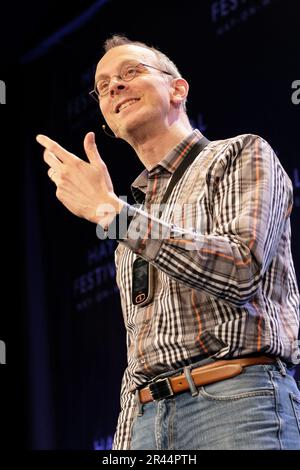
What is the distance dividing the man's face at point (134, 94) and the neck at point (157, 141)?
0.02 m

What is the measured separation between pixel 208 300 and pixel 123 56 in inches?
34.4

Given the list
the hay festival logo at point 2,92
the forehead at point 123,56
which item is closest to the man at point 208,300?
the forehead at point 123,56

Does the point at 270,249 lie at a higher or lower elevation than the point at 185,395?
higher

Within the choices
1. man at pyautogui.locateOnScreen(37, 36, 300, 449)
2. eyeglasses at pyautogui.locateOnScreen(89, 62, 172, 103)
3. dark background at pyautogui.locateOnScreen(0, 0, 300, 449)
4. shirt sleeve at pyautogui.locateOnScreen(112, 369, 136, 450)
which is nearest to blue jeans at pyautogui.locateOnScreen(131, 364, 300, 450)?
man at pyautogui.locateOnScreen(37, 36, 300, 449)

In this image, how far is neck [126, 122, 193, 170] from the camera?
201 cm

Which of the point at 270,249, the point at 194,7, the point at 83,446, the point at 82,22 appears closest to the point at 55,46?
the point at 82,22

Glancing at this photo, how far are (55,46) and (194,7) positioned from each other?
116 centimetres

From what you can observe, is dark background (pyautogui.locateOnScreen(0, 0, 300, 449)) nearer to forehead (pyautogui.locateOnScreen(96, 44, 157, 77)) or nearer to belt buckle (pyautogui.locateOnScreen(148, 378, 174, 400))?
forehead (pyautogui.locateOnScreen(96, 44, 157, 77))

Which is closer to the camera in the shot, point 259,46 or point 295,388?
point 295,388

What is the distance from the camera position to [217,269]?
4.74ft

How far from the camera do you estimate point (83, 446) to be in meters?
3.70

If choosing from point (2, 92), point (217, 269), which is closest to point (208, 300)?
point (217, 269)

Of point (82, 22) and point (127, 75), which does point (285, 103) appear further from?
point (82, 22)

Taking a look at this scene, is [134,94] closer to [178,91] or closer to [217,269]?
[178,91]
